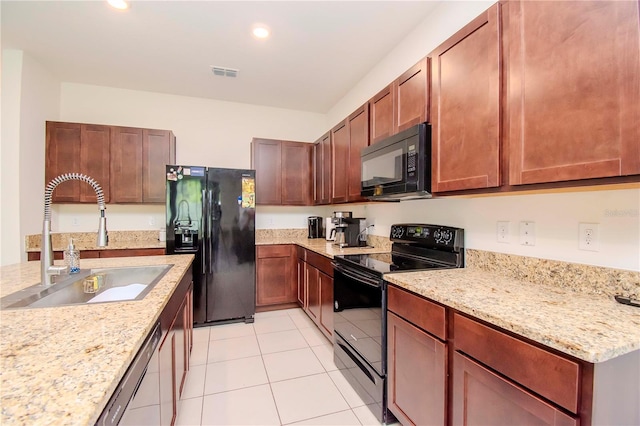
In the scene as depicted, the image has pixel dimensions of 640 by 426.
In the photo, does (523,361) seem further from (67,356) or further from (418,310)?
(67,356)

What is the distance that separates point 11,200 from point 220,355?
248cm

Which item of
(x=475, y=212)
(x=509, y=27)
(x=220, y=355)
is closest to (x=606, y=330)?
(x=475, y=212)

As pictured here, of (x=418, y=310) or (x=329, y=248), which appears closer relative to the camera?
(x=418, y=310)

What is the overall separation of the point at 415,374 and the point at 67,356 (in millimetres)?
1386

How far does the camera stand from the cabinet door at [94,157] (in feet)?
10.1

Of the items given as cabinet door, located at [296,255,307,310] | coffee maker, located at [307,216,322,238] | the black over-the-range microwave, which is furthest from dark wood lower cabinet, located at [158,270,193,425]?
coffee maker, located at [307,216,322,238]

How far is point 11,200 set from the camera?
2.64 meters

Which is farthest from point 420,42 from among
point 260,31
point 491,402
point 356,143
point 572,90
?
point 491,402

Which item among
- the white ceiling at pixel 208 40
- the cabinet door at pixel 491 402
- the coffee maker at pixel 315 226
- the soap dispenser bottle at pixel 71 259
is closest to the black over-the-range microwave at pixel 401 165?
the cabinet door at pixel 491 402

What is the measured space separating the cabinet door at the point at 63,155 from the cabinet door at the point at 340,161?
2.81 meters

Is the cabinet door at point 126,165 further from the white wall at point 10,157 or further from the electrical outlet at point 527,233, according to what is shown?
the electrical outlet at point 527,233

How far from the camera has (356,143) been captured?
259cm

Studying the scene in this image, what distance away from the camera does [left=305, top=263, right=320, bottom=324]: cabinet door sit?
2.79m

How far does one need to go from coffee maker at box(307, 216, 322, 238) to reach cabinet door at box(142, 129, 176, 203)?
6.14 ft
